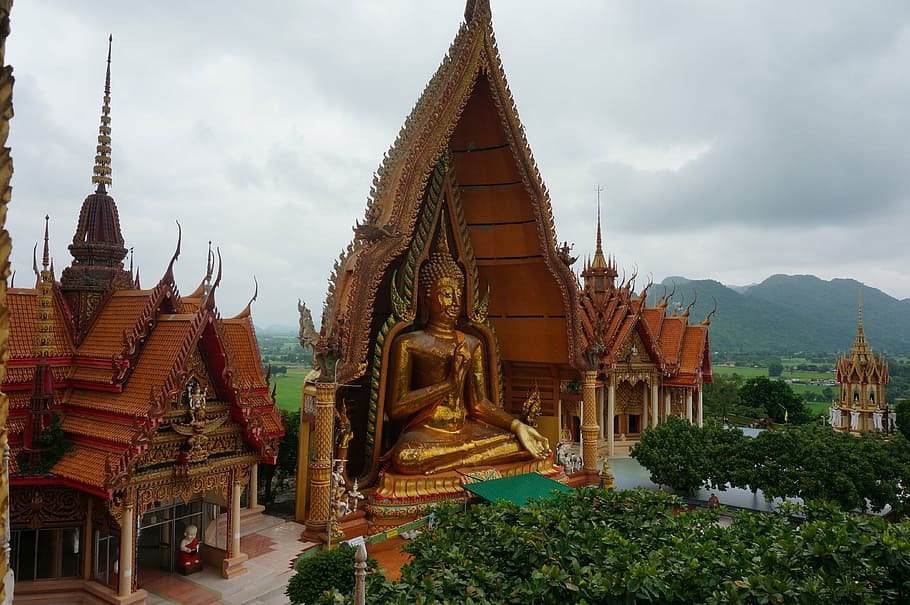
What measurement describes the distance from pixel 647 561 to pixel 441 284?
21.0ft

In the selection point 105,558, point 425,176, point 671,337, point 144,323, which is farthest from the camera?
point 671,337

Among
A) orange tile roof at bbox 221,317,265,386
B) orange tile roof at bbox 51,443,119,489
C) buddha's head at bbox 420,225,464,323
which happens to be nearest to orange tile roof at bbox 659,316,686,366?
buddha's head at bbox 420,225,464,323

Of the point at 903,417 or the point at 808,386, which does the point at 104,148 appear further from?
the point at 808,386

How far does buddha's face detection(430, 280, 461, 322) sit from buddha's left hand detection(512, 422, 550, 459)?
225 centimetres

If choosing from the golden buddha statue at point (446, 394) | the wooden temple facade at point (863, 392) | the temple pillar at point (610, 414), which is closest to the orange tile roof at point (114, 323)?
the golden buddha statue at point (446, 394)

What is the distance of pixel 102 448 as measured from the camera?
26.0 ft

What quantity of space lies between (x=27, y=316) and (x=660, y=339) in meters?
22.5

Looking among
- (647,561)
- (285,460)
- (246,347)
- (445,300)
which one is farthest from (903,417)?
(647,561)

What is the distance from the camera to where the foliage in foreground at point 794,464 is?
13.7m

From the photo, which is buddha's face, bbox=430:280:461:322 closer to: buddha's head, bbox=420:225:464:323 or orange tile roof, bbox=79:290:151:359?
buddha's head, bbox=420:225:464:323

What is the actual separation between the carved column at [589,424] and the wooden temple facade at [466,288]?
27 mm

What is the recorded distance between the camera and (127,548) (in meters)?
7.69

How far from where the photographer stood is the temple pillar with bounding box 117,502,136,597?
7594mm

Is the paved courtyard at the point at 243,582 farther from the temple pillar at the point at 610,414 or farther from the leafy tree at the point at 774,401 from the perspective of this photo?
the leafy tree at the point at 774,401
